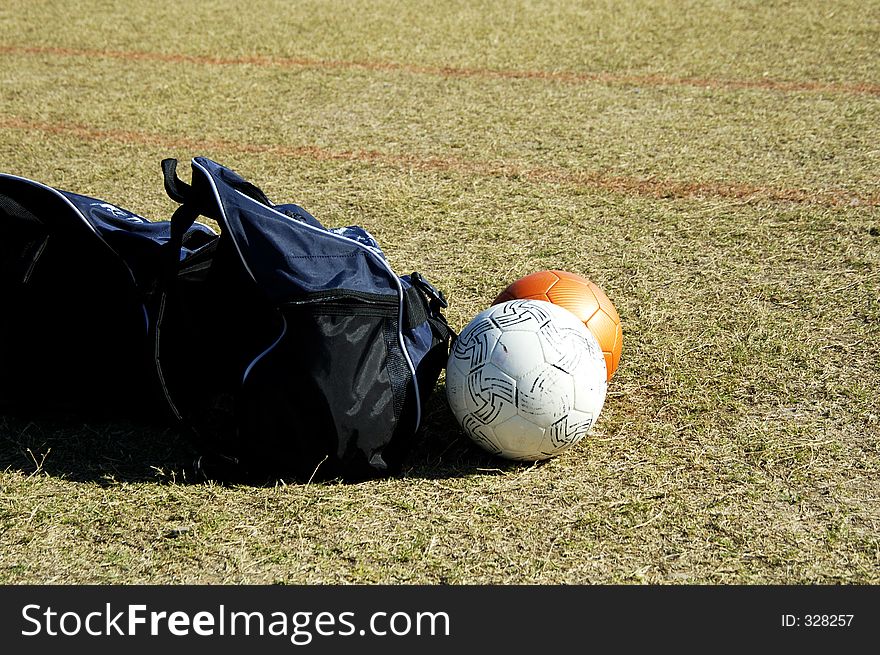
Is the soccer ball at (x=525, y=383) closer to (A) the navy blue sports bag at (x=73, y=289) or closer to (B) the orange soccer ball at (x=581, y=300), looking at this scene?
(B) the orange soccer ball at (x=581, y=300)

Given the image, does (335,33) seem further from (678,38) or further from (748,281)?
(748,281)

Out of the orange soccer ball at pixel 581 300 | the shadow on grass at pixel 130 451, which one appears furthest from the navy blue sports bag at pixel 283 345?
the orange soccer ball at pixel 581 300

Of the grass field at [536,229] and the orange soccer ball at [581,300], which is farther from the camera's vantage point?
the orange soccer ball at [581,300]

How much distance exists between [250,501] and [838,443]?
7.03 feet

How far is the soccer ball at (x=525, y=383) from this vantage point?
3.24 meters

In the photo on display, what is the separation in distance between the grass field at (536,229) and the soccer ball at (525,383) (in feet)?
0.58

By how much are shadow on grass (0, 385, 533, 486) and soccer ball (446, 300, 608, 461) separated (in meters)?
0.16

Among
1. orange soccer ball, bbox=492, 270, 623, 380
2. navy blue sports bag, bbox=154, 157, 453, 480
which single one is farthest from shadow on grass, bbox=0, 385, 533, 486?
orange soccer ball, bbox=492, 270, 623, 380

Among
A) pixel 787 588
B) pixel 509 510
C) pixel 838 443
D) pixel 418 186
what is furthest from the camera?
pixel 418 186

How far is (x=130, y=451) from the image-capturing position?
3.54 meters

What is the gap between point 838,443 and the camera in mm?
3539

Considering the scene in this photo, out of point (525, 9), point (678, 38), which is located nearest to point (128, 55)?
point (525, 9)

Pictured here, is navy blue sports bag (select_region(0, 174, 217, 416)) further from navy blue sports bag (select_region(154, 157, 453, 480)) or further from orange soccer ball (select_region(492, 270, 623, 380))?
orange soccer ball (select_region(492, 270, 623, 380))

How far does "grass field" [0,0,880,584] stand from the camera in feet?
10.1
